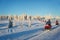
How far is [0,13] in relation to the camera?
306 centimetres

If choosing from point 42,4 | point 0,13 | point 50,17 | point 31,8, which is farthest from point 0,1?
point 50,17

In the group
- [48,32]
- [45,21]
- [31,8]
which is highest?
[31,8]

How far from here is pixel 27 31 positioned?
3.21 metres

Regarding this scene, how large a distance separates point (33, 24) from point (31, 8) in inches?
13.7

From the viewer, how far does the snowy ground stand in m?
3.00

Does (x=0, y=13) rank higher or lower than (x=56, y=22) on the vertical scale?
higher

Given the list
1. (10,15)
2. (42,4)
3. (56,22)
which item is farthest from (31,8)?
(56,22)

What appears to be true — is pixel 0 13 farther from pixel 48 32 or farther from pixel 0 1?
pixel 48 32

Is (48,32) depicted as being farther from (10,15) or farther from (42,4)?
(10,15)

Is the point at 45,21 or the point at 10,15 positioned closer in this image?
the point at 10,15

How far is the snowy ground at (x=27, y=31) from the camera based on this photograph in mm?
2996

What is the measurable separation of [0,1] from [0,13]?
0.23 m

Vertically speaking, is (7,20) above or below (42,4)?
below

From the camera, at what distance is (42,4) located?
3.27 metres
